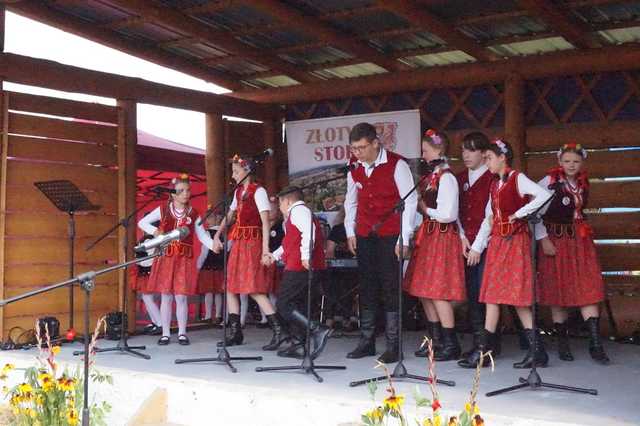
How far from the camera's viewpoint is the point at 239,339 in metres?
7.14

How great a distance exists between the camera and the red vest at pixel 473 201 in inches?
236

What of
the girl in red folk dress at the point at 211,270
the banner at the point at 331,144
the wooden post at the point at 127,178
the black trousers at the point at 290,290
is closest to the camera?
the black trousers at the point at 290,290

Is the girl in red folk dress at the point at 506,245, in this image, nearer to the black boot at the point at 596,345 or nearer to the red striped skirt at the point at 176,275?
the black boot at the point at 596,345

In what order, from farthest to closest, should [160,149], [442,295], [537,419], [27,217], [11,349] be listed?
[160,149] < [27,217] < [11,349] < [442,295] < [537,419]

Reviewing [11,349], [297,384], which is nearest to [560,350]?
[297,384]

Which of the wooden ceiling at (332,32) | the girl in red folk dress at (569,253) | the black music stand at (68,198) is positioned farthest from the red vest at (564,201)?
the black music stand at (68,198)

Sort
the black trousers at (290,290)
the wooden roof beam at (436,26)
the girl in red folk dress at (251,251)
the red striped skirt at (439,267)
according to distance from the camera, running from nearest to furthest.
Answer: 1. the red striped skirt at (439,267)
2. the black trousers at (290,290)
3. the girl in red folk dress at (251,251)
4. the wooden roof beam at (436,26)

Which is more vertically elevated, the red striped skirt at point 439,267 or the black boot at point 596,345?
the red striped skirt at point 439,267

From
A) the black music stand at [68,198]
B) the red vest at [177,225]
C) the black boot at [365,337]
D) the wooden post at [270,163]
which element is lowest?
the black boot at [365,337]

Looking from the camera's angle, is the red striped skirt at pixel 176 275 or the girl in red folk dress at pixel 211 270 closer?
the red striped skirt at pixel 176 275

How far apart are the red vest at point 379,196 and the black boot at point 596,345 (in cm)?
154

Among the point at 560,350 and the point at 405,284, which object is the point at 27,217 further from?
the point at 560,350

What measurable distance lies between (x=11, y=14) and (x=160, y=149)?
2.92m

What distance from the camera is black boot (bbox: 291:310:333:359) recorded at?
5.73 metres
